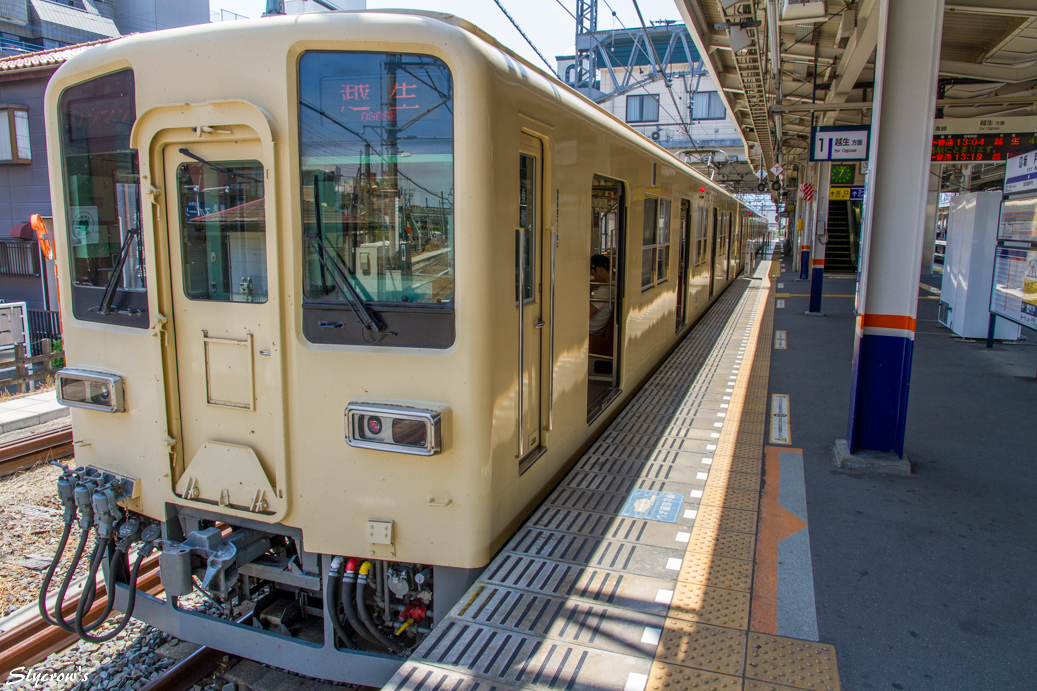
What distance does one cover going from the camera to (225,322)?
305 cm

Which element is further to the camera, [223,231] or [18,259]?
[18,259]

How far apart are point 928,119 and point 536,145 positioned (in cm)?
296

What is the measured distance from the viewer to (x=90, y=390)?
3.41 metres

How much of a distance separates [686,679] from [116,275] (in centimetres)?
299

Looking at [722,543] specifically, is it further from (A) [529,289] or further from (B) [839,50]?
(B) [839,50]

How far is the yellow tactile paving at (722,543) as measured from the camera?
3.57m

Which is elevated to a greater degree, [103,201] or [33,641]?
[103,201]

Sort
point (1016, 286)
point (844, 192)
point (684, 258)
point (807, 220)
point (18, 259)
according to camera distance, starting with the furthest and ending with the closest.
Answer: point (807, 220) < point (18, 259) < point (844, 192) < point (684, 258) < point (1016, 286)

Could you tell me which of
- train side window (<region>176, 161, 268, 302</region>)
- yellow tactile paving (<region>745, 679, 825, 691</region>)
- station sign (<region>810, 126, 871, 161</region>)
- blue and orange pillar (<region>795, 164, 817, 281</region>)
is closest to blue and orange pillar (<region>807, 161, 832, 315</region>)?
blue and orange pillar (<region>795, 164, 817, 281</region>)

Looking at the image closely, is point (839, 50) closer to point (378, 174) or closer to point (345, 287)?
point (378, 174)

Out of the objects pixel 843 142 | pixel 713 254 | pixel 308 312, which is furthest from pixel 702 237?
pixel 308 312

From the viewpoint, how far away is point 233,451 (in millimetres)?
3107

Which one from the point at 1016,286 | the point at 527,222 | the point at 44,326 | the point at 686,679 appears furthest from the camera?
the point at 44,326

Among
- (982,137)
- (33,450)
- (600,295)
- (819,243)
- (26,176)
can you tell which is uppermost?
(26,176)
